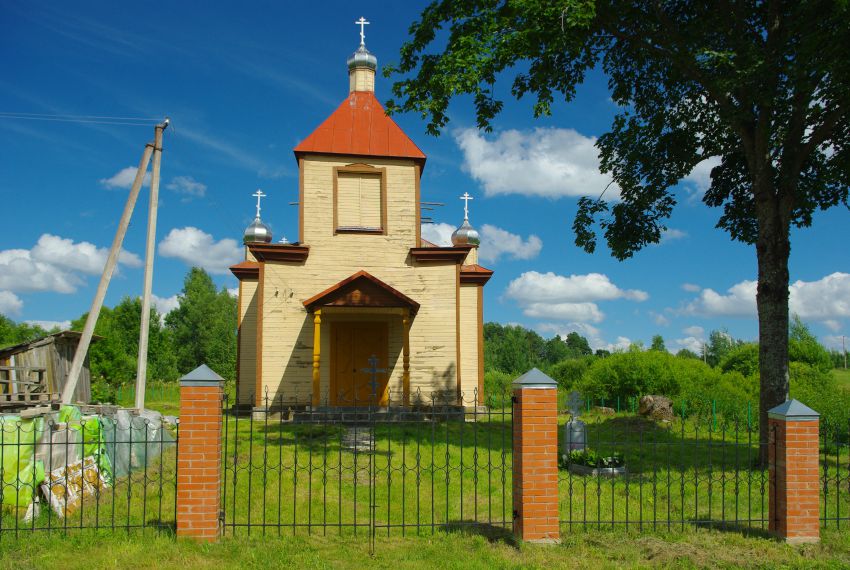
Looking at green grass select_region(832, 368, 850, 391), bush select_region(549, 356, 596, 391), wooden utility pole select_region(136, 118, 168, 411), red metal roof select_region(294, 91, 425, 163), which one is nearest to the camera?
wooden utility pole select_region(136, 118, 168, 411)

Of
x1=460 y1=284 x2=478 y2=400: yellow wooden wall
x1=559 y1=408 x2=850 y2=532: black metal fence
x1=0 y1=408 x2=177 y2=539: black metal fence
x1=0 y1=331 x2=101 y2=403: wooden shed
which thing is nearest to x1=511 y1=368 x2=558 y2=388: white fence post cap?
x1=559 y1=408 x2=850 y2=532: black metal fence

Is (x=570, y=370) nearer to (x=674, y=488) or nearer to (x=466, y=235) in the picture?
(x=466, y=235)

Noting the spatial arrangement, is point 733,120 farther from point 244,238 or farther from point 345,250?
point 244,238

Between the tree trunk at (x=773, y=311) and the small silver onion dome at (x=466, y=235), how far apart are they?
10180mm

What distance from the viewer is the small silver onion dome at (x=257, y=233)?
802 inches

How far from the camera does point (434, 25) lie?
11727mm

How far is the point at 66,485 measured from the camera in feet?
23.8

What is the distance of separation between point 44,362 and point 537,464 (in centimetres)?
1309

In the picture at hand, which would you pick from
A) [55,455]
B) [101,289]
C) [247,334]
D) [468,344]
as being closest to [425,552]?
[55,455]

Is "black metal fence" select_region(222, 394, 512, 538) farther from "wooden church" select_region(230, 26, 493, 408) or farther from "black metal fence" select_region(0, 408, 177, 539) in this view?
"wooden church" select_region(230, 26, 493, 408)

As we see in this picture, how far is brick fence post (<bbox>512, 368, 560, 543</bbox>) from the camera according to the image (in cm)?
637

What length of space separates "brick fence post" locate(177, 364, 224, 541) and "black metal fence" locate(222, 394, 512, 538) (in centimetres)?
21

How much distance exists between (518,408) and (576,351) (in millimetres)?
84878

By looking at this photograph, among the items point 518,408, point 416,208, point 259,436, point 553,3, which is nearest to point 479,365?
point 416,208
